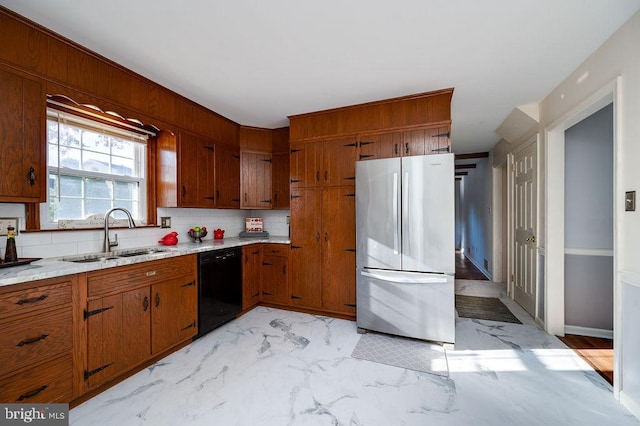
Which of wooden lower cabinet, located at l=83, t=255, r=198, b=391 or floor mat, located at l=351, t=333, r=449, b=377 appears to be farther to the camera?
floor mat, located at l=351, t=333, r=449, b=377

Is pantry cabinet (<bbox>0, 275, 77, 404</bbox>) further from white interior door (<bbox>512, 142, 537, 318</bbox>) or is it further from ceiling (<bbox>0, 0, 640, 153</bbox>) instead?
white interior door (<bbox>512, 142, 537, 318</bbox>)

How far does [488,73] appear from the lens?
2344 mm

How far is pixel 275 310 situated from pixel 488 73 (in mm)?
3400

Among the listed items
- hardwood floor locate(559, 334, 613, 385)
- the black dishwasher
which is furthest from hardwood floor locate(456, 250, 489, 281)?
the black dishwasher

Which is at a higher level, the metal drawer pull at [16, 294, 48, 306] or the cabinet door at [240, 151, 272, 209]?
the cabinet door at [240, 151, 272, 209]

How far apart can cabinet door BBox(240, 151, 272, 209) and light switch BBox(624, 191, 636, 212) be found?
343 cm

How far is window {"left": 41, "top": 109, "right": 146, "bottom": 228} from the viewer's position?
2.15 meters

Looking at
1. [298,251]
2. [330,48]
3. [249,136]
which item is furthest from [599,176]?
[249,136]

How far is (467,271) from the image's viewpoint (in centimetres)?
573

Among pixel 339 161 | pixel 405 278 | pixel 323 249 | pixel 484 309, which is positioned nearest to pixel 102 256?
pixel 323 249

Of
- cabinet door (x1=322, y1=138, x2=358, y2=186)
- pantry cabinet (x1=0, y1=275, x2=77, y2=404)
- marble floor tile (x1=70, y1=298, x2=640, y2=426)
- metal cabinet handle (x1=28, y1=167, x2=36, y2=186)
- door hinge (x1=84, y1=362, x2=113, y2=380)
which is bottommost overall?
marble floor tile (x1=70, y1=298, x2=640, y2=426)

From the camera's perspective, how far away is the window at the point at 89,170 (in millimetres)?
2154

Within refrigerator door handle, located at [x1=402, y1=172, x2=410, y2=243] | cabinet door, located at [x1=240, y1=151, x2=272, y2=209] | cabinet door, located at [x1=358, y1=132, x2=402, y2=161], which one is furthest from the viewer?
cabinet door, located at [x1=240, y1=151, x2=272, y2=209]

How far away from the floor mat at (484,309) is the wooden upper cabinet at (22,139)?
413cm
